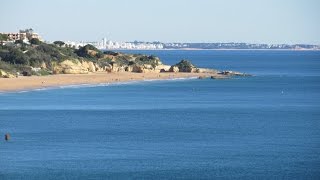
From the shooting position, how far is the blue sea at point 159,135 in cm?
3781

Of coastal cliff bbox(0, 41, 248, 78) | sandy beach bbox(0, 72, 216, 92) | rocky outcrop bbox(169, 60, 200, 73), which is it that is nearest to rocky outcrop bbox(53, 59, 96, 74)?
coastal cliff bbox(0, 41, 248, 78)

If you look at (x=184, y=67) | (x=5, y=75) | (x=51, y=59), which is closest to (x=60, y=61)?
(x=51, y=59)

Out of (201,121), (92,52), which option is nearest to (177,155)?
(201,121)

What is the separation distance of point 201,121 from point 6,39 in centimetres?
8297

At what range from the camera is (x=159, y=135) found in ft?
161

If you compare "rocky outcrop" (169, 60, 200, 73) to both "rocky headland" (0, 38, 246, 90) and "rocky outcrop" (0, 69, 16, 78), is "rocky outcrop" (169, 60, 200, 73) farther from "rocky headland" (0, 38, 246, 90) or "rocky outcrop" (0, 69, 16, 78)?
"rocky outcrop" (0, 69, 16, 78)

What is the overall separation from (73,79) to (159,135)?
53.7m

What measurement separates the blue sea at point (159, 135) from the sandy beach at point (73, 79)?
3.94 metres

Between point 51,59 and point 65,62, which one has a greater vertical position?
point 51,59

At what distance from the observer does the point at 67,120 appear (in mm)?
57562

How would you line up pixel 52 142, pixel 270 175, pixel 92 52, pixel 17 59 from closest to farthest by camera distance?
pixel 270 175 → pixel 52 142 → pixel 17 59 → pixel 92 52

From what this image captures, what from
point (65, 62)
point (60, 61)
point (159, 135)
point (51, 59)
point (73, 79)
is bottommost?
point (73, 79)

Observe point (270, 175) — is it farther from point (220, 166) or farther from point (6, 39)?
point (6, 39)

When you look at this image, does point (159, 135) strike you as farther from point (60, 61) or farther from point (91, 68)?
point (91, 68)
